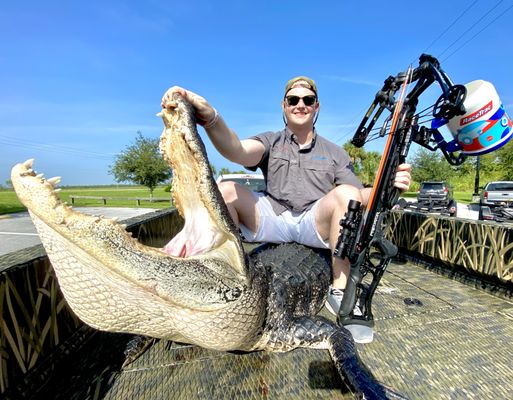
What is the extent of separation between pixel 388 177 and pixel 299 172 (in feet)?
2.61

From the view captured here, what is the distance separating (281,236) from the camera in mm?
2553

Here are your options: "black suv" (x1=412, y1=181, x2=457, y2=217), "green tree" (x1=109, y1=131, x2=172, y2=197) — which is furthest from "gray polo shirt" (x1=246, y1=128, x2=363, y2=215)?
"green tree" (x1=109, y1=131, x2=172, y2=197)

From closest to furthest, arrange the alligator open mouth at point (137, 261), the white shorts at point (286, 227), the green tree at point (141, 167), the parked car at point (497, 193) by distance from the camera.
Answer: the alligator open mouth at point (137, 261) < the white shorts at point (286, 227) < the parked car at point (497, 193) < the green tree at point (141, 167)

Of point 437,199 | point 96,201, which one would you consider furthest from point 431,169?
point 96,201

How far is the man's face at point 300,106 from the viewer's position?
2430 millimetres

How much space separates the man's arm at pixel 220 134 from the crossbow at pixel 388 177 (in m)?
0.88

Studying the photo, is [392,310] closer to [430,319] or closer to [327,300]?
[430,319]

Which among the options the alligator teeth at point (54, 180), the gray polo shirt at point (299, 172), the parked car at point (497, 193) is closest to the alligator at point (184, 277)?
the alligator teeth at point (54, 180)

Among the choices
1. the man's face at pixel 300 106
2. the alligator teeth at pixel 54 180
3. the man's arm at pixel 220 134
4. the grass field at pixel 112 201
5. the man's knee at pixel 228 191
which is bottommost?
the grass field at pixel 112 201

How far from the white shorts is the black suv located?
14.2 m

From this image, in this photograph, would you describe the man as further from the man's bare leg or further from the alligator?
the alligator

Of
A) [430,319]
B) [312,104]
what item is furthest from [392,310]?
[312,104]

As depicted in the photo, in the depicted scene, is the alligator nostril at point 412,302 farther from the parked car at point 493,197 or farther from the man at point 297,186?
the parked car at point 493,197

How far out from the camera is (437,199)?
1445 cm
